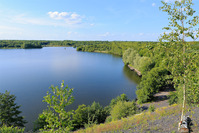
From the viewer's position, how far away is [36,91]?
2488cm

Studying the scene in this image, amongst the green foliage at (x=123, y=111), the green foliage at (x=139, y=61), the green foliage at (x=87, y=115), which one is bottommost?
the green foliage at (x=87, y=115)

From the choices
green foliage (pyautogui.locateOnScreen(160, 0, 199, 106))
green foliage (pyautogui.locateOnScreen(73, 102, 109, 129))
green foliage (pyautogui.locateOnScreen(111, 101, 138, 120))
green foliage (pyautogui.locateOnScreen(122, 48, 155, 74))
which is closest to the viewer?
green foliage (pyautogui.locateOnScreen(160, 0, 199, 106))

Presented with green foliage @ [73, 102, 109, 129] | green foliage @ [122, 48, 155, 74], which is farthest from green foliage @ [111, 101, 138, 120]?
green foliage @ [122, 48, 155, 74]

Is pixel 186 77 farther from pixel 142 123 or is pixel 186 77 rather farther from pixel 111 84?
pixel 111 84

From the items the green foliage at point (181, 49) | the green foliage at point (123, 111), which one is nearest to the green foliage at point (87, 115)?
the green foliage at point (123, 111)

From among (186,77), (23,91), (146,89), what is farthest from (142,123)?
(23,91)

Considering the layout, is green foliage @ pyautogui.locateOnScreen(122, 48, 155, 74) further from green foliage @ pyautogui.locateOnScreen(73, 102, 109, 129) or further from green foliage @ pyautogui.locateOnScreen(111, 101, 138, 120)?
green foliage @ pyautogui.locateOnScreen(73, 102, 109, 129)

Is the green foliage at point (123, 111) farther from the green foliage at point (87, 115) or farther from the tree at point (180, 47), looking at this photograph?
the tree at point (180, 47)

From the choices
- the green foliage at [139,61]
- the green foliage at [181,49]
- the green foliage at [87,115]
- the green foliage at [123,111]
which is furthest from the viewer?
the green foliage at [139,61]

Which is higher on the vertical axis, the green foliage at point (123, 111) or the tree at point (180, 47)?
the tree at point (180, 47)

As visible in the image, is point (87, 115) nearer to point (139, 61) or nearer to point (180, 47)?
point (180, 47)

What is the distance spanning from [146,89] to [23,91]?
70.2 ft

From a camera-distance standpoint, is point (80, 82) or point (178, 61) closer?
point (178, 61)

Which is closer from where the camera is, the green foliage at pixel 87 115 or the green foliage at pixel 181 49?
the green foliage at pixel 181 49
